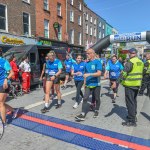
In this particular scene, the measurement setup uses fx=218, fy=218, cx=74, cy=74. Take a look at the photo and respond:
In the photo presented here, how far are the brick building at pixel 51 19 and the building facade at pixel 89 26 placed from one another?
24.6ft

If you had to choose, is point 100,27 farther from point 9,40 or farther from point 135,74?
point 135,74

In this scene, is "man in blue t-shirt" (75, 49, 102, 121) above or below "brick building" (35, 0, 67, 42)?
below

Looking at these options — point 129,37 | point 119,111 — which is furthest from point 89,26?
point 119,111

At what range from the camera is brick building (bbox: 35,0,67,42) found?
21536mm

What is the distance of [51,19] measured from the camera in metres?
23.9

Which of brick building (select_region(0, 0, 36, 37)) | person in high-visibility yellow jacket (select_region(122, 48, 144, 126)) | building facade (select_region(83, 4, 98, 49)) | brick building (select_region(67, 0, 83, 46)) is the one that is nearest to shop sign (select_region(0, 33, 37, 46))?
brick building (select_region(0, 0, 36, 37))

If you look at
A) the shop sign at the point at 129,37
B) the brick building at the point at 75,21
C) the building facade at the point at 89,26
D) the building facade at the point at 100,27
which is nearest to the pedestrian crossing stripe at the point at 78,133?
the shop sign at the point at 129,37

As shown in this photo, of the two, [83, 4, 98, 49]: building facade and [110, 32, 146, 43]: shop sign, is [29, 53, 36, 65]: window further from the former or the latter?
[83, 4, 98, 49]: building facade

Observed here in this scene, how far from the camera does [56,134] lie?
4727mm

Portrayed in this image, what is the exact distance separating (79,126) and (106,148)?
1.23 m

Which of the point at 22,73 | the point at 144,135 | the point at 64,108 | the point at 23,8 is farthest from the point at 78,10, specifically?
the point at 144,135

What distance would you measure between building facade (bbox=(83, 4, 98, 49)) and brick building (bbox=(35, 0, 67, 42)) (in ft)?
24.6

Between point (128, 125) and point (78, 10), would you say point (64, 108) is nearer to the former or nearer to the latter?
point (128, 125)

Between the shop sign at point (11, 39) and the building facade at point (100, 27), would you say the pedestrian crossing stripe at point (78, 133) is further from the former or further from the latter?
the building facade at point (100, 27)
